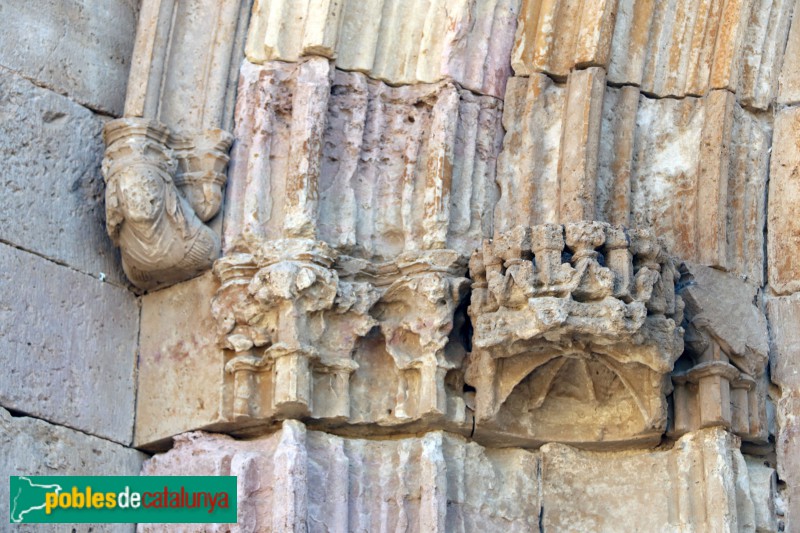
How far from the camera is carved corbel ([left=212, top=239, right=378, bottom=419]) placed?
447 centimetres

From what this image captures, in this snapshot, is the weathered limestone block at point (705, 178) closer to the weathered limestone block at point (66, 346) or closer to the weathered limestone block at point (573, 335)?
the weathered limestone block at point (573, 335)

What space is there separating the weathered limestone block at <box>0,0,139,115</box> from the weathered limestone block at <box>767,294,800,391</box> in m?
1.98

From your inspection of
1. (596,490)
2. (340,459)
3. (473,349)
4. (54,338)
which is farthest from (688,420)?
(54,338)

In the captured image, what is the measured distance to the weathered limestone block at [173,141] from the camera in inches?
183

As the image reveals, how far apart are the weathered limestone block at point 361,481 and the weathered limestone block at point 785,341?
2.40ft

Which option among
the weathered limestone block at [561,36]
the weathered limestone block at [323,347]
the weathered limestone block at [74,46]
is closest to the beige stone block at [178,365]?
the weathered limestone block at [323,347]

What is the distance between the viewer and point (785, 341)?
15.5 ft

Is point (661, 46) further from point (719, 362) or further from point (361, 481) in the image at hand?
point (361, 481)

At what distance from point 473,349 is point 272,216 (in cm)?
67

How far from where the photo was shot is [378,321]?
4609 millimetres

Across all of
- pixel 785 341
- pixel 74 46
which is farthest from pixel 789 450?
pixel 74 46

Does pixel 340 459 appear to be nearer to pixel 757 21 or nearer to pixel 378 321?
pixel 378 321

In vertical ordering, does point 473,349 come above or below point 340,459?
above

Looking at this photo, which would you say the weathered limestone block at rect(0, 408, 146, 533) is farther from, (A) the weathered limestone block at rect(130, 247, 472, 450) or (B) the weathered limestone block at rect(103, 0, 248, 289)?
(B) the weathered limestone block at rect(103, 0, 248, 289)
